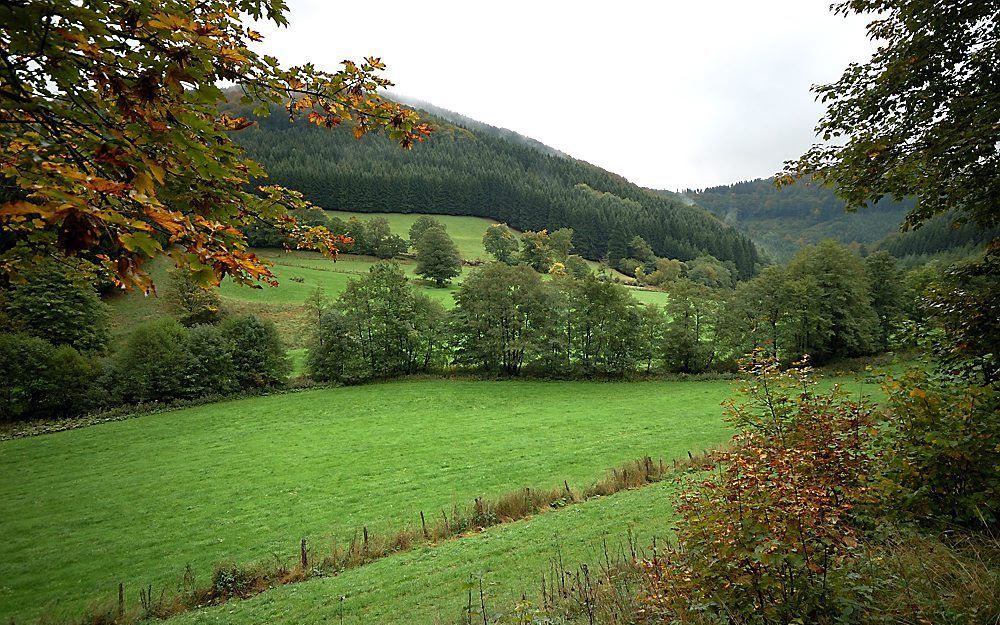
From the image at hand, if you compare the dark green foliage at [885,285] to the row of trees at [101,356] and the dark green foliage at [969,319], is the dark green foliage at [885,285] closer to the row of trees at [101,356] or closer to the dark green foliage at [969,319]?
the dark green foliage at [969,319]

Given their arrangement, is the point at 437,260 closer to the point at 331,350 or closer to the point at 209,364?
the point at 331,350

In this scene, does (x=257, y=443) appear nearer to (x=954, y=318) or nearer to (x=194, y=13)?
(x=194, y=13)

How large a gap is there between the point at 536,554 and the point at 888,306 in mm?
52100

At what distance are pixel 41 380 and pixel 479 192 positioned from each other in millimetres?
115479

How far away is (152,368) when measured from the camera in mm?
34594

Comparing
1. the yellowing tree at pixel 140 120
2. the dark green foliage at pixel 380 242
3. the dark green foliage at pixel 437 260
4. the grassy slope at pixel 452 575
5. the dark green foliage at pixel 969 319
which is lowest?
the grassy slope at pixel 452 575

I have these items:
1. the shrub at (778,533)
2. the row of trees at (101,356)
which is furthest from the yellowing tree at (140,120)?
the row of trees at (101,356)

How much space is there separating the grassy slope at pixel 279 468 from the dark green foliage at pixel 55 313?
43.0 ft

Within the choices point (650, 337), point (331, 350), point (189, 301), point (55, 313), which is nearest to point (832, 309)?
point (650, 337)

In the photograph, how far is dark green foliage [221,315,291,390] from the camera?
37.8 m

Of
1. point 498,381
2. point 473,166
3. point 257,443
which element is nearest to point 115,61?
point 257,443

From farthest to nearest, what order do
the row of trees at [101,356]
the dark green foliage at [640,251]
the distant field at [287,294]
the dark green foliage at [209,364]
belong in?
the dark green foliage at [640,251]
the distant field at [287,294]
the dark green foliage at [209,364]
the row of trees at [101,356]

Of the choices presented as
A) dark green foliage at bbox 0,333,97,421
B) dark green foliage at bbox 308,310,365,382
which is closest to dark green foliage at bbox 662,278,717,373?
dark green foliage at bbox 308,310,365,382

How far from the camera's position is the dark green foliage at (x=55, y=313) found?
120 ft
